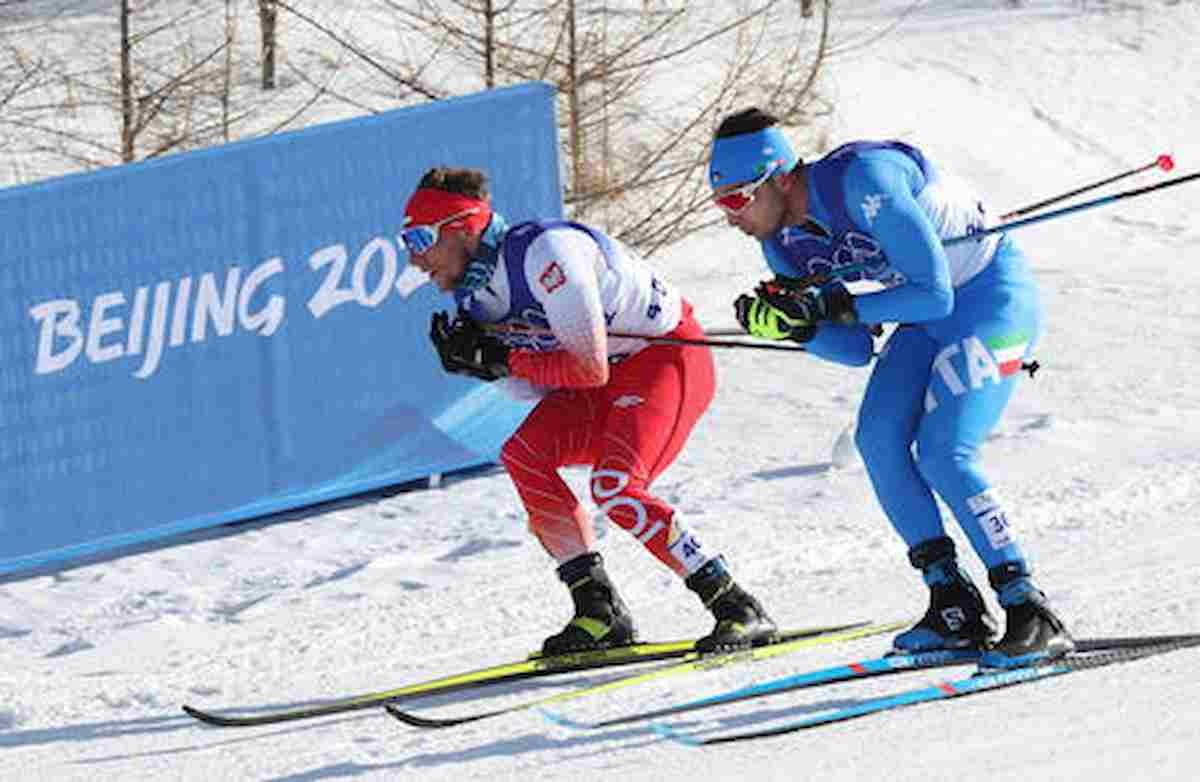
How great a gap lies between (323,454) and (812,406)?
8.27 ft

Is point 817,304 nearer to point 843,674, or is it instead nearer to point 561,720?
point 843,674

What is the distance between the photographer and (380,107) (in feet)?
56.7

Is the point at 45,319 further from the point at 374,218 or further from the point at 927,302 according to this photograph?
the point at 927,302

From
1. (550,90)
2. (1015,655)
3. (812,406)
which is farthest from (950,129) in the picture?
(1015,655)

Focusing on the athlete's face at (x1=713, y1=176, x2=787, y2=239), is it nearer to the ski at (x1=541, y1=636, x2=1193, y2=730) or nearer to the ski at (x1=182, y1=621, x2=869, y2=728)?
the ski at (x1=541, y1=636, x2=1193, y2=730)

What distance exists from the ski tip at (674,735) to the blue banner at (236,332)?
370 centimetres

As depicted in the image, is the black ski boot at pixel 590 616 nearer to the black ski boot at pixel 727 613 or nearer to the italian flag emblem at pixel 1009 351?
the black ski boot at pixel 727 613

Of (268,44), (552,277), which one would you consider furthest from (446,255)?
(268,44)

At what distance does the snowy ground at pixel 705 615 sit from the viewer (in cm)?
629

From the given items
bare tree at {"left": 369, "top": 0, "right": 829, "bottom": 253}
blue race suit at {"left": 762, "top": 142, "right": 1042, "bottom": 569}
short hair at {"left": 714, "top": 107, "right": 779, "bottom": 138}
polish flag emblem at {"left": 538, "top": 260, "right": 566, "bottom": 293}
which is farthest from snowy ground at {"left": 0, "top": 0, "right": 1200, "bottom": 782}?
short hair at {"left": 714, "top": 107, "right": 779, "bottom": 138}

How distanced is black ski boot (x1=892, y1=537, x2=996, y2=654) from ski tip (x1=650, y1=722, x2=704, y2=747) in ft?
2.45

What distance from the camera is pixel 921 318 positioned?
651 cm

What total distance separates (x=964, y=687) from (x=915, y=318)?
3.09ft

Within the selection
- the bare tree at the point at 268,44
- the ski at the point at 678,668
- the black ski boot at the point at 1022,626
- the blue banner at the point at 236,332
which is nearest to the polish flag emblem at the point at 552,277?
the ski at the point at 678,668
